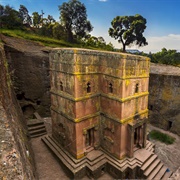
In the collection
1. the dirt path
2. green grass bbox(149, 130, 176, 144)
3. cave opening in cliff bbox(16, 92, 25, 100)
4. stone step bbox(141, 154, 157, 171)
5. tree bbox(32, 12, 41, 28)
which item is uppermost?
tree bbox(32, 12, 41, 28)

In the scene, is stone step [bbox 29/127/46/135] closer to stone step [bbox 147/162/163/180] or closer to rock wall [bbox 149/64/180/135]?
stone step [bbox 147/162/163/180]

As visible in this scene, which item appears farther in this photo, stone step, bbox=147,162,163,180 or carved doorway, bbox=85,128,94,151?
carved doorway, bbox=85,128,94,151

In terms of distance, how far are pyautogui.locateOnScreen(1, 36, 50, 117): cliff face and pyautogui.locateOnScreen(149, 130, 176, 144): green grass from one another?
1217cm

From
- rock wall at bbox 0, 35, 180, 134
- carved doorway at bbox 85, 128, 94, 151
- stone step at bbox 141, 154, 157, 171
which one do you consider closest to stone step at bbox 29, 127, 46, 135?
rock wall at bbox 0, 35, 180, 134

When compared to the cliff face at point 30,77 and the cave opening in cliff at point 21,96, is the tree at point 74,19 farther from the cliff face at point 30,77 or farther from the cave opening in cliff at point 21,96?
the cave opening in cliff at point 21,96

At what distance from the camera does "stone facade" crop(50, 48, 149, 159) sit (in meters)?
9.02

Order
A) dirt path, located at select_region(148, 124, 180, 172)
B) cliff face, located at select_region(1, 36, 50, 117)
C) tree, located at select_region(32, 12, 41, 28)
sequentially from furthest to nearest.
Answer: tree, located at select_region(32, 12, 41, 28), cliff face, located at select_region(1, 36, 50, 117), dirt path, located at select_region(148, 124, 180, 172)

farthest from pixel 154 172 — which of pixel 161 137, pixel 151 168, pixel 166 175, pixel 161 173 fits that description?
pixel 161 137

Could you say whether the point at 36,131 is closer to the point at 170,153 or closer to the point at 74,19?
the point at 170,153

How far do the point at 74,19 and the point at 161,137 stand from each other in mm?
25309

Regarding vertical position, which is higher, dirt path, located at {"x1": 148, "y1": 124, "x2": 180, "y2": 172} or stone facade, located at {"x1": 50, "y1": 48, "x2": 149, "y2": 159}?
stone facade, located at {"x1": 50, "y1": 48, "x2": 149, "y2": 159}

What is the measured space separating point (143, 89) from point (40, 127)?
10.1m

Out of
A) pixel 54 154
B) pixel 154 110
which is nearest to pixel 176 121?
pixel 154 110

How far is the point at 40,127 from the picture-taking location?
47.0ft
